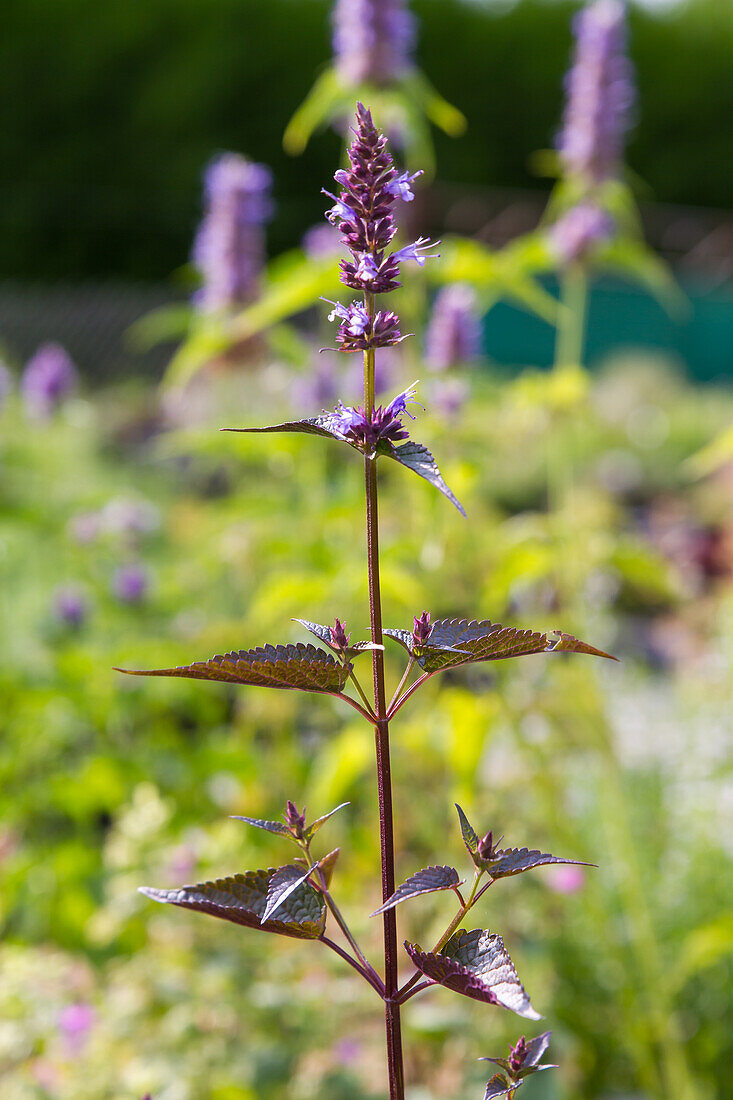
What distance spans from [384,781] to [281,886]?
0.06m

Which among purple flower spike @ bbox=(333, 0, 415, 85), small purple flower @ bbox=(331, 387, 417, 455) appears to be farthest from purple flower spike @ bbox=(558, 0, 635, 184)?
small purple flower @ bbox=(331, 387, 417, 455)

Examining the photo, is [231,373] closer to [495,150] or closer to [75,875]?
[75,875]

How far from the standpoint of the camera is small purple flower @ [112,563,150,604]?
76.0 inches

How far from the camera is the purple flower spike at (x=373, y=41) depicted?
137 cm

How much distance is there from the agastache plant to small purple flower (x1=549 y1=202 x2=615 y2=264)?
1099 mm

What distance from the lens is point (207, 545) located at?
2.98 m

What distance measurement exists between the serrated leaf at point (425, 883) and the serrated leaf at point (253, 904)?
0.04m

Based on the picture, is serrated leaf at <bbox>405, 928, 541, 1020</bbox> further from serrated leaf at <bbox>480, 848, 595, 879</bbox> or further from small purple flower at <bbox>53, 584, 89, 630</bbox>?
small purple flower at <bbox>53, 584, 89, 630</bbox>

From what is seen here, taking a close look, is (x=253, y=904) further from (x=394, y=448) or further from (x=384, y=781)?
(x=394, y=448)

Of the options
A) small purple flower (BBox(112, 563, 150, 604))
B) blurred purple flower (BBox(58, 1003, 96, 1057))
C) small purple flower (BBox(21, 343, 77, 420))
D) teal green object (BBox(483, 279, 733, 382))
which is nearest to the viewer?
blurred purple flower (BBox(58, 1003, 96, 1057))

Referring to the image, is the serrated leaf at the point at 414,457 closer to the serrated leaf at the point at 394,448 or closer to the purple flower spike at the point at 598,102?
the serrated leaf at the point at 394,448

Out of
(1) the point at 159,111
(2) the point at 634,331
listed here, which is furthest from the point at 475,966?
(1) the point at 159,111

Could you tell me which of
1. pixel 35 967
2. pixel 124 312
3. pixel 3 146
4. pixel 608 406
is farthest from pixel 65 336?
pixel 35 967

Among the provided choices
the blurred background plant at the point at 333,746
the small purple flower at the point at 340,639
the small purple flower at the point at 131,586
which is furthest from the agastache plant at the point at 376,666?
the small purple flower at the point at 131,586
